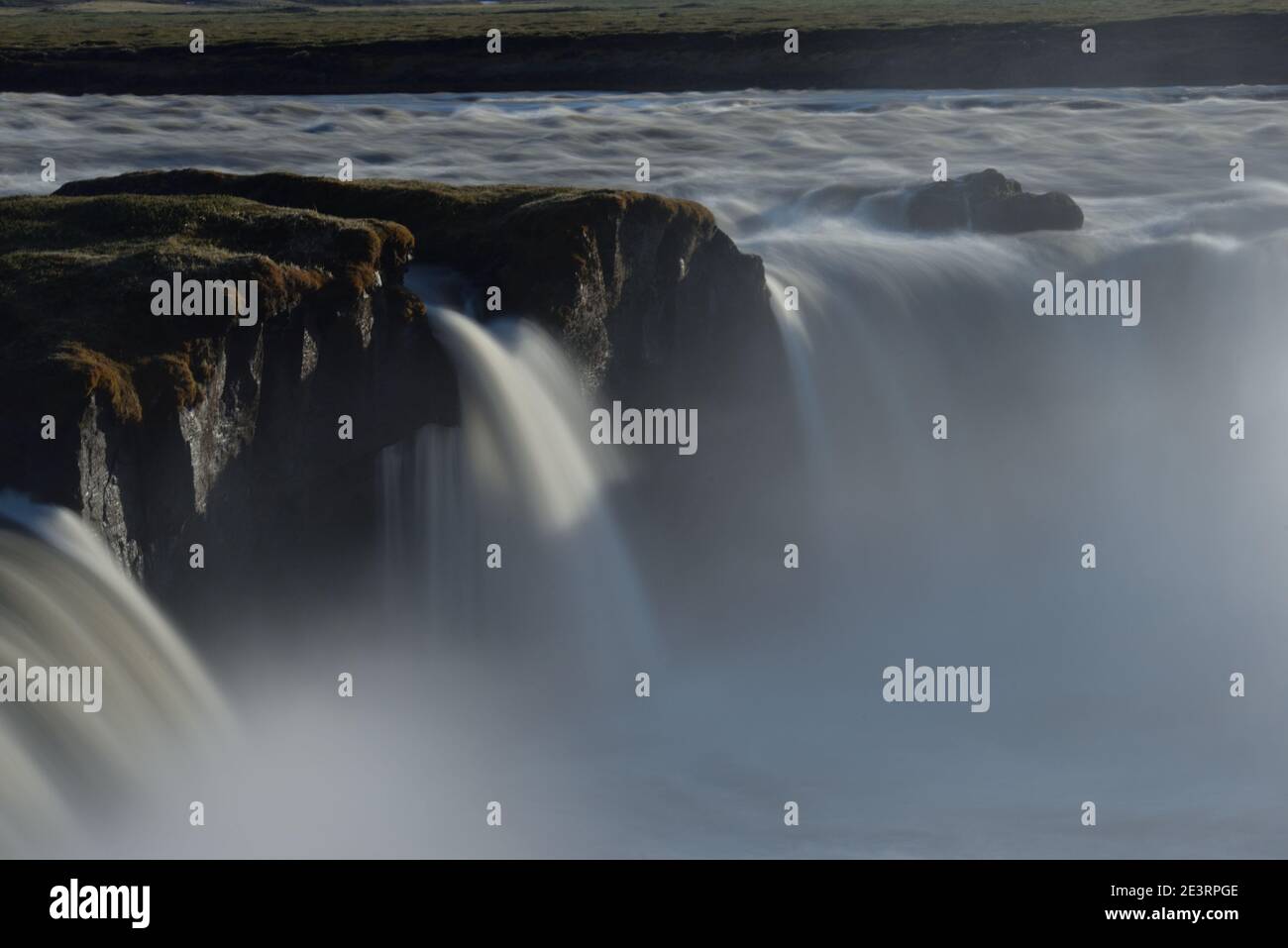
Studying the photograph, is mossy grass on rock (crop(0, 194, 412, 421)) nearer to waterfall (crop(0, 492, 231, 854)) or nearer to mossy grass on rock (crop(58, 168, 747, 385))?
mossy grass on rock (crop(58, 168, 747, 385))

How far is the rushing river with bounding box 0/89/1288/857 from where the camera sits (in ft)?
85.3

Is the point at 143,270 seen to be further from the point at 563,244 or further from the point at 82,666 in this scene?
the point at 82,666

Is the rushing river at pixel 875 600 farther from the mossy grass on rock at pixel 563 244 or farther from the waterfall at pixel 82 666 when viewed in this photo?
the mossy grass on rock at pixel 563 244

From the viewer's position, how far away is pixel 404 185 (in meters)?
35.2

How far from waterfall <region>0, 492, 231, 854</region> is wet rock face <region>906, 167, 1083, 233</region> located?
87.2 ft

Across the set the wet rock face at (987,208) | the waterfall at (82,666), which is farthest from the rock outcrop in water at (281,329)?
the wet rock face at (987,208)

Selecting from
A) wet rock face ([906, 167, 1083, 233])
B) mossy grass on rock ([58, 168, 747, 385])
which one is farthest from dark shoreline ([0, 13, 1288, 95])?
mossy grass on rock ([58, 168, 747, 385])

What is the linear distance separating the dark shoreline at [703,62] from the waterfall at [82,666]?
68.5m

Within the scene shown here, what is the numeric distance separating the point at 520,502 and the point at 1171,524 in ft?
48.6

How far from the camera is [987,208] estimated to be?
4506cm

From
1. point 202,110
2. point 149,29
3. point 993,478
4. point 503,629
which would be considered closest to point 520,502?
point 503,629

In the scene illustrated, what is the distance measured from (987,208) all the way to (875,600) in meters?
14.8

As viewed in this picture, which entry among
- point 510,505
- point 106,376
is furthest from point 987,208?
point 106,376

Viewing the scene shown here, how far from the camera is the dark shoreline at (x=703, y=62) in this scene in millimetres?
87938
